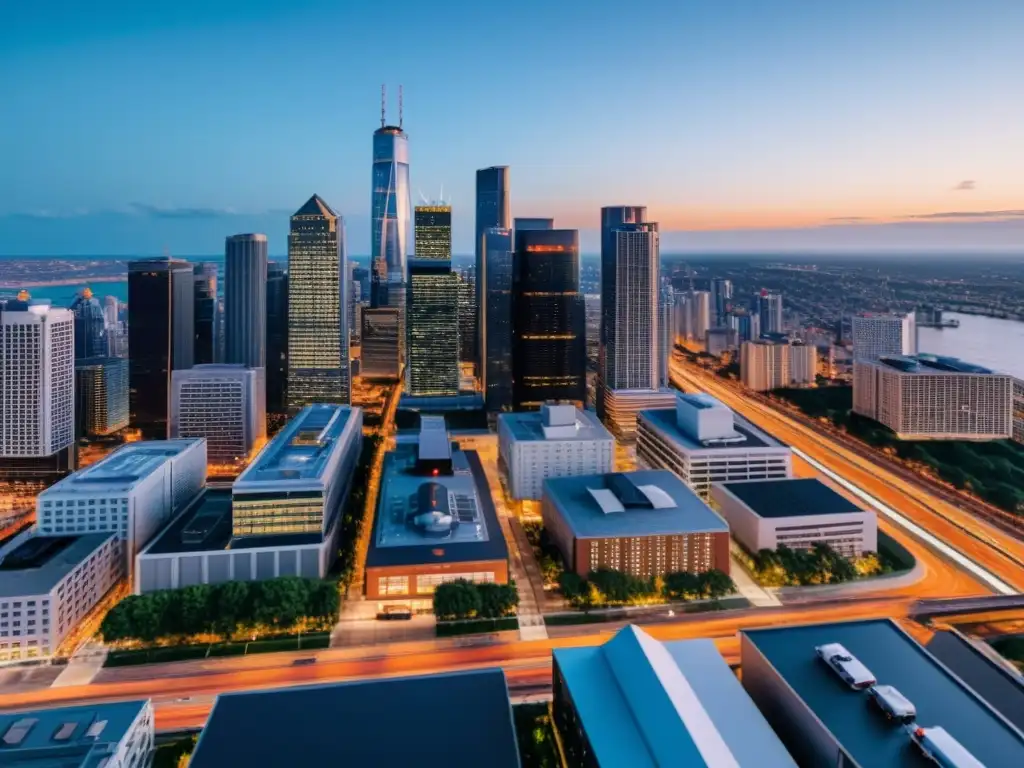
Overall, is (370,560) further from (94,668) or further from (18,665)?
(18,665)

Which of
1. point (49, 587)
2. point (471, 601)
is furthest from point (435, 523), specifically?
point (49, 587)

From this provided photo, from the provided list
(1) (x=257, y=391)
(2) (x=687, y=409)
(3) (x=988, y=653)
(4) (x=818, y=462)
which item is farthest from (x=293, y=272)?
(3) (x=988, y=653)

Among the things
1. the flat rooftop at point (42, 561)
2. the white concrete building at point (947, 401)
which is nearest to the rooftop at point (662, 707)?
the flat rooftop at point (42, 561)

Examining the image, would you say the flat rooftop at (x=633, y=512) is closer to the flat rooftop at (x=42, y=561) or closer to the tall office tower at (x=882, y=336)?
the flat rooftop at (x=42, y=561)

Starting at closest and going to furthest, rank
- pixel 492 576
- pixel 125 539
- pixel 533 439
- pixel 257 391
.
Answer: pixel 492 576
pixel 125 539
pixel 533 439
pixel 257 391

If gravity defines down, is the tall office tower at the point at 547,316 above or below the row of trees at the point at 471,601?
above

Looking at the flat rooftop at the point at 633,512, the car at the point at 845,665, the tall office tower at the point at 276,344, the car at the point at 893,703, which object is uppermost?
the tall office tower at the point at 276,344

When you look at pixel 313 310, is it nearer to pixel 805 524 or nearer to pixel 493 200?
pixel 493 200
